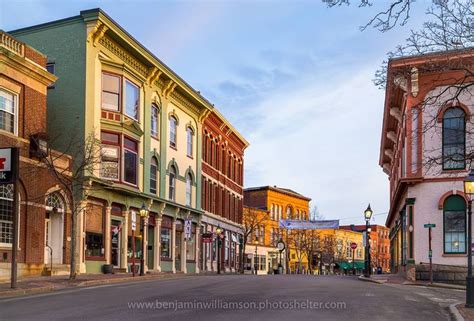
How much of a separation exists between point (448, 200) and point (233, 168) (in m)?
29.2

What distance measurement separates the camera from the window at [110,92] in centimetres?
3419

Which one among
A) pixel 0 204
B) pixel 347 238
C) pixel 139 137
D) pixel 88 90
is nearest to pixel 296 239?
pixel 347 238

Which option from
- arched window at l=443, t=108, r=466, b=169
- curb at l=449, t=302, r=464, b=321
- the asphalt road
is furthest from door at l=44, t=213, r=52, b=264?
arched window at l=443, t=108, r=466, b=169

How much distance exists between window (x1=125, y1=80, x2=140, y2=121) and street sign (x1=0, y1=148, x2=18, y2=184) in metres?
15.4

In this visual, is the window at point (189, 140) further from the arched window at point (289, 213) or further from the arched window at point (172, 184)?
the arched window at point (289, 213)

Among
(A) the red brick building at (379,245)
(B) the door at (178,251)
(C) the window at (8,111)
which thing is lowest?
(A) the red brick building at (379,245)

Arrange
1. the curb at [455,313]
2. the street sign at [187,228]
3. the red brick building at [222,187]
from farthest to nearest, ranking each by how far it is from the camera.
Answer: the red brick building at [222,187]
the street sign at [187,228]
the curb at [455,313]

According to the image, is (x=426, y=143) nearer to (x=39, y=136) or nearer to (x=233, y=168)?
(x=39, y=136)

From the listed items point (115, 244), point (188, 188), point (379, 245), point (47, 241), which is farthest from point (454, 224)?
point (379, 245)

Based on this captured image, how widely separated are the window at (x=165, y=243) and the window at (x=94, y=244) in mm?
8598

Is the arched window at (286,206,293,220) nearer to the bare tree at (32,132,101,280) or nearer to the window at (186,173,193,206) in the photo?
the window at (186,173,193,206)

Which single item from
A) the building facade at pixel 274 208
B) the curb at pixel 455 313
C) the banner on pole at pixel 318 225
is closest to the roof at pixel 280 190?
the building facade at pixel 274 208

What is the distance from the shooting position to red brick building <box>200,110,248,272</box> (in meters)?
50.8

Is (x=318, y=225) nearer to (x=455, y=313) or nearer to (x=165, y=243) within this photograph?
(x=165, y=243)
